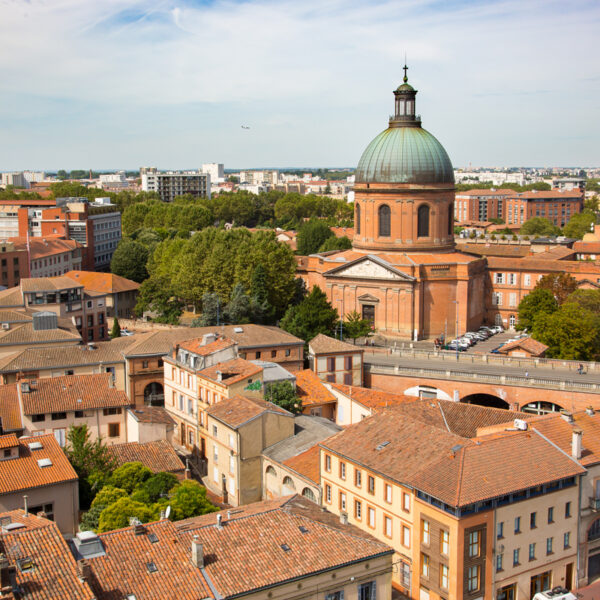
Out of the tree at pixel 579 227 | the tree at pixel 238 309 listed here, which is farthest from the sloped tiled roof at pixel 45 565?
the tree at pixel 579 227

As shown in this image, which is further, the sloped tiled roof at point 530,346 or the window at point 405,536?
the sloped tiled roof at point 530,346

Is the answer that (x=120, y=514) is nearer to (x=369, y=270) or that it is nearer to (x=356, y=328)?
(x=356, y=328)

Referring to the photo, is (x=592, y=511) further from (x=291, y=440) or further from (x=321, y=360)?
(x=321, y=360)

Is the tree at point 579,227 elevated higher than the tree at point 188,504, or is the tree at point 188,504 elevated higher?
the tree at point 579,227

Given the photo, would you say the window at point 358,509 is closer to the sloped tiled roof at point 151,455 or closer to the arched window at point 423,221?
the sloped tiled roof at point 151,455

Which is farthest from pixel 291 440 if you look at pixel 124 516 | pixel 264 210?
pixel 264 210

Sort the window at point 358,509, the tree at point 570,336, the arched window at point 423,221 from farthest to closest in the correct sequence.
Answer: the arched window at point 423,221, the tree at point 570,336, the window at point 358,509
